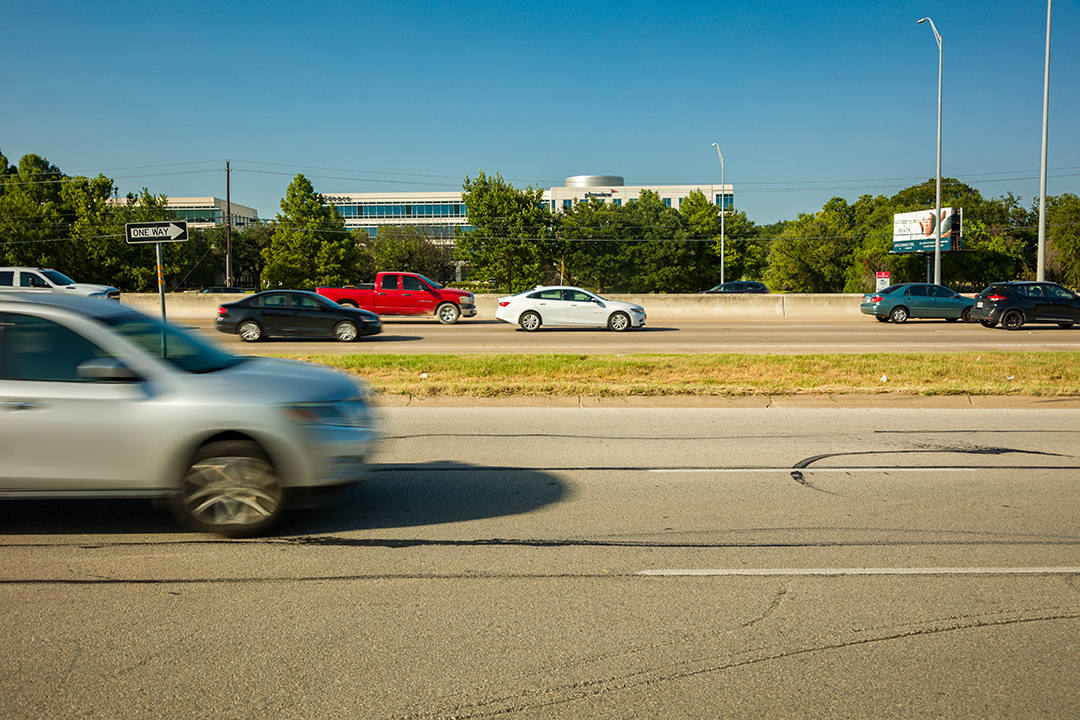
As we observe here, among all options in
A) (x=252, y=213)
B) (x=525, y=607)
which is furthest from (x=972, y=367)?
(x=252, y=213)

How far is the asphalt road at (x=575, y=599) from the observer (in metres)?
3.35

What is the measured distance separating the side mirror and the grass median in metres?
6.74

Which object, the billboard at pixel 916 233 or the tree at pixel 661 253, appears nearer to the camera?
the billboard at pixel 916 233

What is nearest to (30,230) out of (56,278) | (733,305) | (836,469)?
(56,278)

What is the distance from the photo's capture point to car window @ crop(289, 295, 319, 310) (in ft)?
72.5

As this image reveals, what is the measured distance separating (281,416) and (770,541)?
11.1 ft

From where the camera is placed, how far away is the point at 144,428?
506 centimetres

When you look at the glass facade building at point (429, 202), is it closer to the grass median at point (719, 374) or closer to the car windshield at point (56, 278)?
the car windshield at point (56, 278)

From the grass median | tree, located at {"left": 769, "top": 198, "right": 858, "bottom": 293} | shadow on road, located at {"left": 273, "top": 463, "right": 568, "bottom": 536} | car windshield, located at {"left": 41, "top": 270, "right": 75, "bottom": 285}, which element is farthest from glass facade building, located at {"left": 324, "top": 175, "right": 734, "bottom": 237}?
shadow on road, located at {"left": 273, "top": 463, "right": 568, "bottom": 536}

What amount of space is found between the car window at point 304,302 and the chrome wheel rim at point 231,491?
691 inches

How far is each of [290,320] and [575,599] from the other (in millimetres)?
19235

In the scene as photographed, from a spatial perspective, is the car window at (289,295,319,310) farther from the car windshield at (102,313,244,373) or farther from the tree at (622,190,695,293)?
the tree at (622,190,695,293)

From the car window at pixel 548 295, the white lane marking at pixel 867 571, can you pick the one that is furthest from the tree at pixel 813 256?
the white lane marking at pixel 867 571

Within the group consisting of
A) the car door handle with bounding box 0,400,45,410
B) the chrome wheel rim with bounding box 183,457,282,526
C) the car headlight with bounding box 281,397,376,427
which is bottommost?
the chrome wheel rim with bounding box 183,457,282,526
